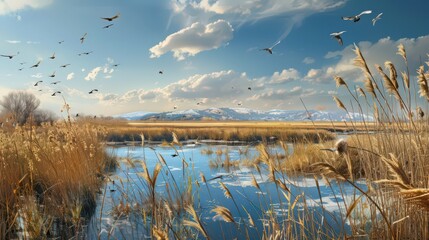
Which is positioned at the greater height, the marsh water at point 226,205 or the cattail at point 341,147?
the cattail at point 341,147

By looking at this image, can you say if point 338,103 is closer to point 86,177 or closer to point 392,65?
point 392,65

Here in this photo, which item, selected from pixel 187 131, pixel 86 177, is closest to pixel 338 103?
pixel 86 177

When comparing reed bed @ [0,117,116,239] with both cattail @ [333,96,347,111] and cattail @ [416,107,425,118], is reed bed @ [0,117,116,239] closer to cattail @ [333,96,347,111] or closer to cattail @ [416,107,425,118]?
cattail @ [333,96,347,111]

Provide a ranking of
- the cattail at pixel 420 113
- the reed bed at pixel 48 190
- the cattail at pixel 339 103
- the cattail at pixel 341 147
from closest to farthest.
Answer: the cattail at pixel 341 147 → the cattail at pixel 339 103 → the cattail at pixel 420 113 → the reed bed at pixel 48 190

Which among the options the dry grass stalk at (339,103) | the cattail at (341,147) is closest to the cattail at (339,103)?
the dry grass stalk at (339,103)

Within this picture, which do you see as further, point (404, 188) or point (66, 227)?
point (66, 227)

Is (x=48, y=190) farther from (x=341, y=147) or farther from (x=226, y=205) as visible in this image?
(x=341, y=147)

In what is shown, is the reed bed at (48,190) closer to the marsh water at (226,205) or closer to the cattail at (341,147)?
the marsh water at (226,205)

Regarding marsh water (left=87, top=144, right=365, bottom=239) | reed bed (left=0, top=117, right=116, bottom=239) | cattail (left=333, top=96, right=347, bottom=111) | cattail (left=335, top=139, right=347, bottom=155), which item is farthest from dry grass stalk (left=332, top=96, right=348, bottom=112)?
reed bed (left=0, top=117, right=116, bottom=239)

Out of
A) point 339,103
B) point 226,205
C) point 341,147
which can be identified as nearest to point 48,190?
point 226,205

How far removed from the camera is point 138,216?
17.6 feet

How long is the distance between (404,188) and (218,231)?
162 inches

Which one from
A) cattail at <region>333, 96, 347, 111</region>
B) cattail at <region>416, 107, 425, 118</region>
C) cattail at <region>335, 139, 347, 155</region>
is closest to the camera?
cattail at <region>335, 139, 347, 155</region>

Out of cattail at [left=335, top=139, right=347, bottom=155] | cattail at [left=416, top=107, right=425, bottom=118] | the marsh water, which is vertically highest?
cattail at [left=416, top=107, right=425, bottom=118]
